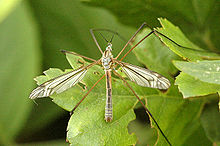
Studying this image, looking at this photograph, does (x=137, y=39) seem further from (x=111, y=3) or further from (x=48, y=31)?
(x=48, y=31)

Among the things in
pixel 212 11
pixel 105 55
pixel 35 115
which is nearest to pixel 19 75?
pixel 35 115

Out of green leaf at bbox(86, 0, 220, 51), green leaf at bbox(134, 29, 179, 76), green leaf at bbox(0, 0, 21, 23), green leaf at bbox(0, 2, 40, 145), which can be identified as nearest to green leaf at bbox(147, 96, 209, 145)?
green leaf at bbox(134, 29, 179, 76)

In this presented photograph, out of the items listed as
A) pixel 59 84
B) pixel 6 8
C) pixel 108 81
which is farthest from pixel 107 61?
pixel 6 8

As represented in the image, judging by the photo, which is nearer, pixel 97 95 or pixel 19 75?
pixel 97 95

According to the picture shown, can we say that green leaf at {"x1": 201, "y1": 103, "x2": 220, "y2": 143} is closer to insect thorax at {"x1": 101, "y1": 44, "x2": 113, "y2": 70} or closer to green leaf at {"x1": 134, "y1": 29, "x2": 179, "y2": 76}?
green leaf at {"x1": 134, "y1": 29, "x2": 179, "y2": 76}

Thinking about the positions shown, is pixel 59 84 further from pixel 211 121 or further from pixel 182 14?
pixel 182 14

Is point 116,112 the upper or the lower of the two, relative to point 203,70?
lower

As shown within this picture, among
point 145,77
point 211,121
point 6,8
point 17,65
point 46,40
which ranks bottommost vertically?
point 211,121
